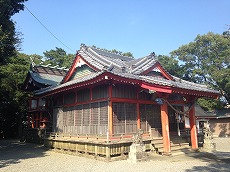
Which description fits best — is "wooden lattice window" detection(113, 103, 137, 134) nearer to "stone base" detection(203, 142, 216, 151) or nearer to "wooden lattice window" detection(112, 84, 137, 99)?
"wooden lattice window" detection(112, 84, 137, 99)

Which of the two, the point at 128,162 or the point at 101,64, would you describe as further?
the point at 101,64

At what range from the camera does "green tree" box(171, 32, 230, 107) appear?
38.7 meters

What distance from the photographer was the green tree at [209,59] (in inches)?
1523

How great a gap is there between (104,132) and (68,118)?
473 cm

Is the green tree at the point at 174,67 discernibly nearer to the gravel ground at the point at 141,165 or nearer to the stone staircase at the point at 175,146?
the stone staircase at the point at 175,146

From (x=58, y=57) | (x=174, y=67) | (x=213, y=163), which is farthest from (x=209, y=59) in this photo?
(x=58, y=57)

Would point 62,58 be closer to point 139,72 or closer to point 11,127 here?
point 11,127

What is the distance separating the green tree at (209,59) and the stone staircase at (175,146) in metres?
26.1

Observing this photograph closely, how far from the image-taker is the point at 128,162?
11.4m

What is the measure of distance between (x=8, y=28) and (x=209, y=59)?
1497 inches

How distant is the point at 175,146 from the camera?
559 inches

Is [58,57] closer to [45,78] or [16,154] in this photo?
[45,78]

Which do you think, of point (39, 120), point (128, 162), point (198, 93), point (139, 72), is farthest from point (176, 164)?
point (39, 120)

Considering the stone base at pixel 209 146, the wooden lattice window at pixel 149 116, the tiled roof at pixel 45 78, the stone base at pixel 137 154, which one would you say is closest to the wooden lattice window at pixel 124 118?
the wooden lattice window at pixel 149 116
